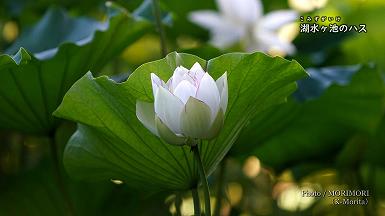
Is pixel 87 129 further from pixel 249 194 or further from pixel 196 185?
pixel 249 194

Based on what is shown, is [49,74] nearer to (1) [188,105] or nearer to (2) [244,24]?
(1) [188,105]

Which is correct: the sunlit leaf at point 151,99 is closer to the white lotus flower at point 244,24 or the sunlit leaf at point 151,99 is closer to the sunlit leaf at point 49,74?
the sunlit leaf at point 49,74

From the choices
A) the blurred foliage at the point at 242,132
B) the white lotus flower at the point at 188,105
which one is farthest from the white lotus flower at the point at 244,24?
the white lotus flower at the point at 188,105

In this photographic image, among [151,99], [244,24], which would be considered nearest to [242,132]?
[151,99]

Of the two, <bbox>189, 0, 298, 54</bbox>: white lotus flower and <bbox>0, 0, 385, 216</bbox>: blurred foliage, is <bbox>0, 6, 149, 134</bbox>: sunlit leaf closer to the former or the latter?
<bbox>0, 0, 385, 216</bbox>: blurred foliage

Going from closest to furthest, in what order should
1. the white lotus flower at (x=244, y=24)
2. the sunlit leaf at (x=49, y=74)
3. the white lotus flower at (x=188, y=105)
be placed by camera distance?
the white lotus flower at (x=188, y=105) → the sunlit leaf at (x=49, y=74) → the white lotus flower at (x=244, y=24)

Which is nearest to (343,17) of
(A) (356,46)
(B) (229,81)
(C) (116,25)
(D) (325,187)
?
(A) (356,46)
